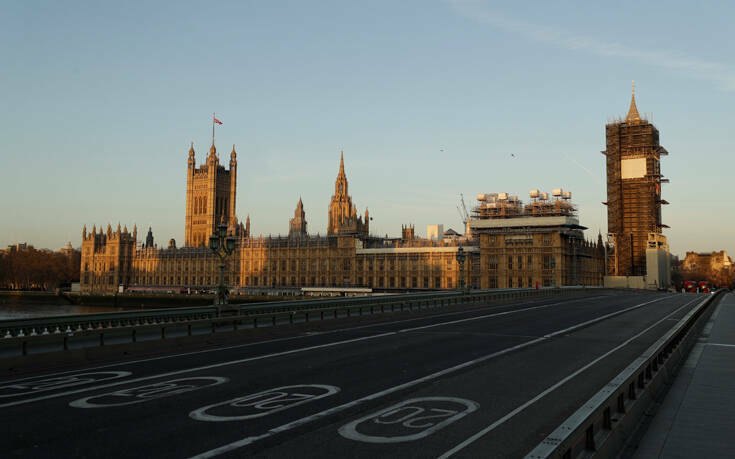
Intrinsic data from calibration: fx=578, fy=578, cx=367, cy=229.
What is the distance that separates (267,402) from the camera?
12250 millimetres

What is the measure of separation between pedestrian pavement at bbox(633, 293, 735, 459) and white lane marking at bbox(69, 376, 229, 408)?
9.62 meters

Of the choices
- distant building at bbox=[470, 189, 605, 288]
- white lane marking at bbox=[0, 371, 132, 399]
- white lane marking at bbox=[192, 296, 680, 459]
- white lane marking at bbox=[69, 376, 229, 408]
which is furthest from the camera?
distant building at bbox=[470, 189, 605, 288]

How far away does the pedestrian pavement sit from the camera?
8812 millimetres

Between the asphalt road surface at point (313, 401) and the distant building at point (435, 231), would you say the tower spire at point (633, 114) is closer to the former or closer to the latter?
the distant building at point (435, 231)

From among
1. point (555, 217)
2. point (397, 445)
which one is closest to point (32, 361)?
point (397, 445)

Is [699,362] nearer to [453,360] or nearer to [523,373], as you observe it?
[523,373]

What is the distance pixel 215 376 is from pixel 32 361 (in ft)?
19.1

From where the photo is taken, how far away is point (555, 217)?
374 feet

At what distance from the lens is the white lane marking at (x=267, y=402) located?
1105 cm

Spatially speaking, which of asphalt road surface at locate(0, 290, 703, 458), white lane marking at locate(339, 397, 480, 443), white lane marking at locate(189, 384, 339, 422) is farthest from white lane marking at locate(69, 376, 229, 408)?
white lane marking at locate(339, 397, 480, 443)

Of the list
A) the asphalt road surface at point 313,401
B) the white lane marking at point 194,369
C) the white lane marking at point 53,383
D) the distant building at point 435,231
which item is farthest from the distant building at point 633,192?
the white lane marking at point 53,383

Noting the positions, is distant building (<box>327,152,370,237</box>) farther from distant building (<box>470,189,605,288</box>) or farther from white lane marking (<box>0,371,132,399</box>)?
white lane marking (<box>0,371,132,399</box>)

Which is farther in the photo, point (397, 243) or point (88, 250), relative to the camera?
point (88, 250)

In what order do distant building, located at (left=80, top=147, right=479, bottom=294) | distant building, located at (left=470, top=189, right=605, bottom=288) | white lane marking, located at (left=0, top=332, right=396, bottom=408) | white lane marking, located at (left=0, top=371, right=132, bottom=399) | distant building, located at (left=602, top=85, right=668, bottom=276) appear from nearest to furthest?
1. white lane marking, located at (left=0, top=332, right=396, bottom=408)
2. white lane marking, located at (left=0, top=371, right=132, bottom=399)
3. distant building, located at (left=470, top=189, right=605, bottom=288)
4. distant building, located at (left=80, top=147, right=479, bottom=294)
5. distant building, located at (left=602, top=85, right=668, bottom=276)
